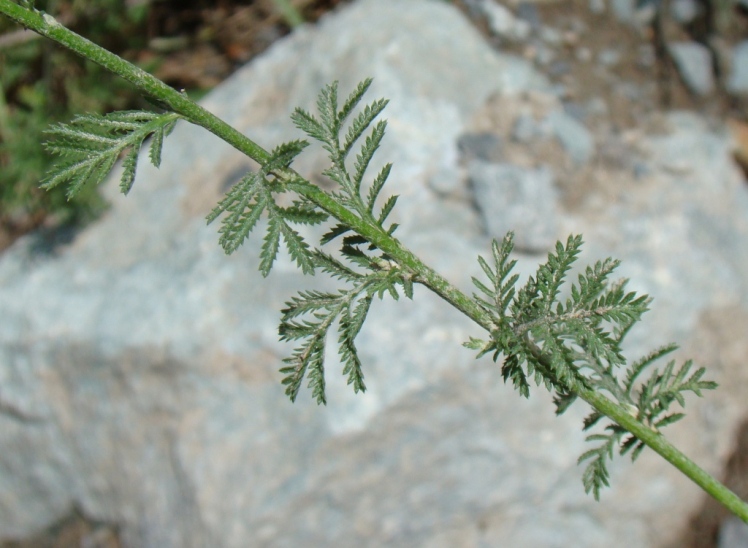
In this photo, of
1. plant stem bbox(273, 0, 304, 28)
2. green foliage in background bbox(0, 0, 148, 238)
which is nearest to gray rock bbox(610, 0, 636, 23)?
plant stem bbox(273, 0, 304, 28)

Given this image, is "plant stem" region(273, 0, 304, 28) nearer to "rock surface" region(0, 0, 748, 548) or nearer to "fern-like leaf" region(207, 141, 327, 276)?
"rock surface" region(0, 0, 748, 548)

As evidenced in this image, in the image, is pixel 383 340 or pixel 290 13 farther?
pixel 290 13

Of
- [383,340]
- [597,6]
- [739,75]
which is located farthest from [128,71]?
[739,75]

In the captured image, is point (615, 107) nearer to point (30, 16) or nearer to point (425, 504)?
point (425, 504)

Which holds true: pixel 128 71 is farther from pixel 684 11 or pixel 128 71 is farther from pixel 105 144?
pixel 684 11

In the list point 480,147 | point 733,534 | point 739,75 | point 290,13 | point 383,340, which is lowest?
point 733,534

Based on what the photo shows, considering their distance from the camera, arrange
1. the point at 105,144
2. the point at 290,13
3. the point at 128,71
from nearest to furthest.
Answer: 1. the point at 128,71
2. the point at 105,144
3. the point at 290,13
